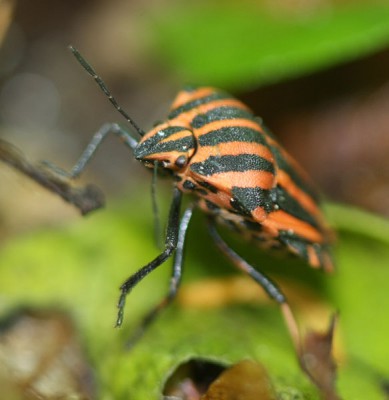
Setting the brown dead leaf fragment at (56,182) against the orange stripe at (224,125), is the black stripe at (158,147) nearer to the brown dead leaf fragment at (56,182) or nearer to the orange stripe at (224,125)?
the orange stripe at (224,125)

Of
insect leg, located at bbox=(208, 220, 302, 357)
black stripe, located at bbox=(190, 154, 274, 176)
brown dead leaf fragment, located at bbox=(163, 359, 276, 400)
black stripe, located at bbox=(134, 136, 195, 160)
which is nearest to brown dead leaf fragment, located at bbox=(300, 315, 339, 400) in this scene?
insect leg, located at bbox=(208, 220, 302, 357)

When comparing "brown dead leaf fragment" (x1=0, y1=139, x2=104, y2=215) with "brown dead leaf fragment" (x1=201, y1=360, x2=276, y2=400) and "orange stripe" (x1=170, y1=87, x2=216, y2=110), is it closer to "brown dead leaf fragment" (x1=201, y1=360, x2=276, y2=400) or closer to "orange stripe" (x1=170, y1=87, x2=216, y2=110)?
"orange stripe" (x1=170, y1=87, x2=216, y2=110)

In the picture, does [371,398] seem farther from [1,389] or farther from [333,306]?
[1,389]

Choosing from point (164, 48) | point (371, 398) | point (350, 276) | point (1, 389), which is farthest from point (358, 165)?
point (1, 389)

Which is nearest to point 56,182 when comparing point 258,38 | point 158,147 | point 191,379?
point 158,147

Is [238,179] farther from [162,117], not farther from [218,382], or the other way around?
[162,117]
